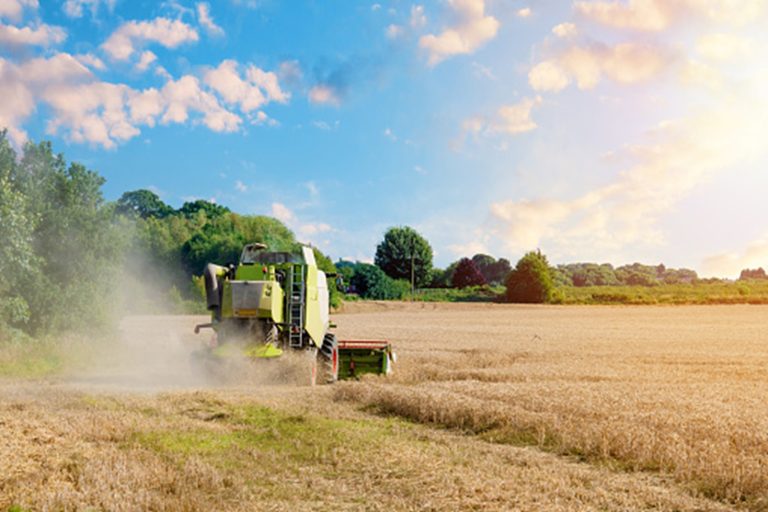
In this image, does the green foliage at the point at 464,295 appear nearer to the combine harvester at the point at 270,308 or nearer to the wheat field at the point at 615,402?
the wheat field at the point at 615,402

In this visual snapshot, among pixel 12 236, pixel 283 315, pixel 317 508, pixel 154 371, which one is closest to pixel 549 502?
pixel 317 508

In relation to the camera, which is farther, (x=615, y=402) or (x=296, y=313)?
(x=296, y=313)

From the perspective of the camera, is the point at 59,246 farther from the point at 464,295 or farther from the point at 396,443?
the point at 464,295

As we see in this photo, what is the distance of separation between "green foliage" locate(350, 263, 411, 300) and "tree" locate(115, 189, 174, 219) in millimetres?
39004

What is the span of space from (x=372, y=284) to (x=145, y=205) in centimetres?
4481

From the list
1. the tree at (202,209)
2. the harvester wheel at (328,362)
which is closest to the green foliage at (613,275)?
the tree at (202,209)

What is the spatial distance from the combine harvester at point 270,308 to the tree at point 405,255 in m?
78.7

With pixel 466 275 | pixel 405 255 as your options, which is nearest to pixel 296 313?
pixel 405 255

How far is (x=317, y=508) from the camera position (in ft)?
22.1

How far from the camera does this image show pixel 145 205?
107 metres

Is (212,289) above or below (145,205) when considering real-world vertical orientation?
below

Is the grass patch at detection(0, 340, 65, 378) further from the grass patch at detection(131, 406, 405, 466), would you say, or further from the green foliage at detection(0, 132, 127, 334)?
the grass patch at detection(131, 406, 405, 466)

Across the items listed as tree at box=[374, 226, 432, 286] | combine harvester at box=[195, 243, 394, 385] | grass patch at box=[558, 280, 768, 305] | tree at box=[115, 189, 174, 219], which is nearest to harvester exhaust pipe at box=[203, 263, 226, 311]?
combine harvester at box=[195, 243, 394, 385]

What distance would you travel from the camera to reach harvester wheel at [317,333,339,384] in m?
17.0
